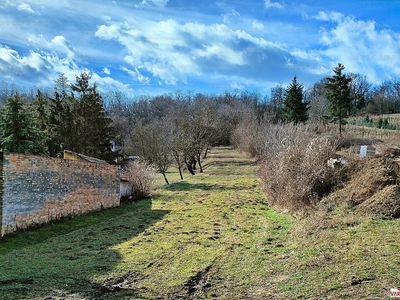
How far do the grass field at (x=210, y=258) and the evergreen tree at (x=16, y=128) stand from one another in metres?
10.2

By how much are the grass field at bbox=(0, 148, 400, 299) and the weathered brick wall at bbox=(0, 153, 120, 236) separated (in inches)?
23.3

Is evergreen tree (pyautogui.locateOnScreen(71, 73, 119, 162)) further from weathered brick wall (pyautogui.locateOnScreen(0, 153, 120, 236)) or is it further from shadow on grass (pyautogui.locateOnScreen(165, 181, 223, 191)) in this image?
weathered brick wall (pyautogui.locateOnScreen(0, 153, 120, 236))

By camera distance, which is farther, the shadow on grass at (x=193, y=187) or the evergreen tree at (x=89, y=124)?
the evergreen tree at (x=89, y=124)

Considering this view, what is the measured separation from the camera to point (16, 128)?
2012 centimetres

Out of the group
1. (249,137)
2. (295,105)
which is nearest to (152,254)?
(249,137)

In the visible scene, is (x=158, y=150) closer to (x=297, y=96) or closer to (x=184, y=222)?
(x=184, y=222)

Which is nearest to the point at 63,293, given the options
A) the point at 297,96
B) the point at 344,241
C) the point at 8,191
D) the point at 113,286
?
the point at 113,286

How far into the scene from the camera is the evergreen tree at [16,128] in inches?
785

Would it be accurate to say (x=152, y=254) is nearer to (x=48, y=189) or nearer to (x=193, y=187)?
(x=48, y=189)

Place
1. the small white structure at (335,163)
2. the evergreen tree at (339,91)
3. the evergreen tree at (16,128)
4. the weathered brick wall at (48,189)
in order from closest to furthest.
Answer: the weathered brick wall at (48,189)
the small white structure at (335,163)
the evergreen tree at (16,128)
the evergreen tree at (339,91)

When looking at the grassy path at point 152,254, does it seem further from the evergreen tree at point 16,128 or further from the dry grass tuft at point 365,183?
the evergreen tree at point 16,128

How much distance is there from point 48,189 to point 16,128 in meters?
10.5

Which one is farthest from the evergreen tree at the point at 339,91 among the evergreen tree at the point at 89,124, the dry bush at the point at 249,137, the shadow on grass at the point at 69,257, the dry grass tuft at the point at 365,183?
the shadow on grass at the point at 69,257

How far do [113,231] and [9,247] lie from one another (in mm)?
2985
